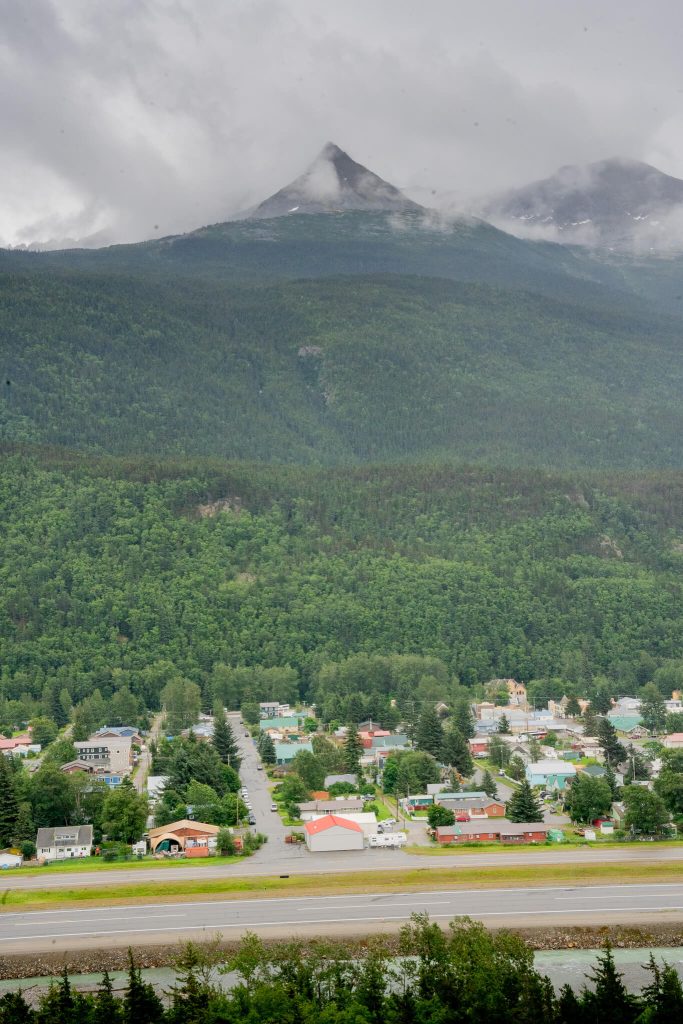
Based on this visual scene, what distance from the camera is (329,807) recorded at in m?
72.2

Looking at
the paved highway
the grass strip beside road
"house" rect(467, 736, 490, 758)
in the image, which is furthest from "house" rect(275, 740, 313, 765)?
the paved highway

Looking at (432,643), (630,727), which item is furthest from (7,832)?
(432,643)

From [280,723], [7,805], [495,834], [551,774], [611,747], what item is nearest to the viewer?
[495,834]

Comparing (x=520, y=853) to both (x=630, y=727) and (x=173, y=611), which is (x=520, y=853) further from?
(x=173, y=611)

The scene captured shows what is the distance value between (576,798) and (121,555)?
73.4 meters

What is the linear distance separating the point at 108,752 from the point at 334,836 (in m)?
29.2

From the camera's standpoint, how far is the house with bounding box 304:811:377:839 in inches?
2626

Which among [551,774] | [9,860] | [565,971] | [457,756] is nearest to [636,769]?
[551,774]

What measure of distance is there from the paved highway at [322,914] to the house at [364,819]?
1109 centimetres

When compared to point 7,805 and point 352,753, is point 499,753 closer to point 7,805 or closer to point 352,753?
point 352,753

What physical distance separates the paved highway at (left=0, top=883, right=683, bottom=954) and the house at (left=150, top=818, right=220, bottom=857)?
9250 mm

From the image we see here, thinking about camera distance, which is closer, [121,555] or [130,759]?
[130,759]

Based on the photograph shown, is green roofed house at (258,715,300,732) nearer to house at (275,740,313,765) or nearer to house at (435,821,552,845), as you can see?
house at (275,740,313,765)

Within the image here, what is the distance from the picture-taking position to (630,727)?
103 meters
